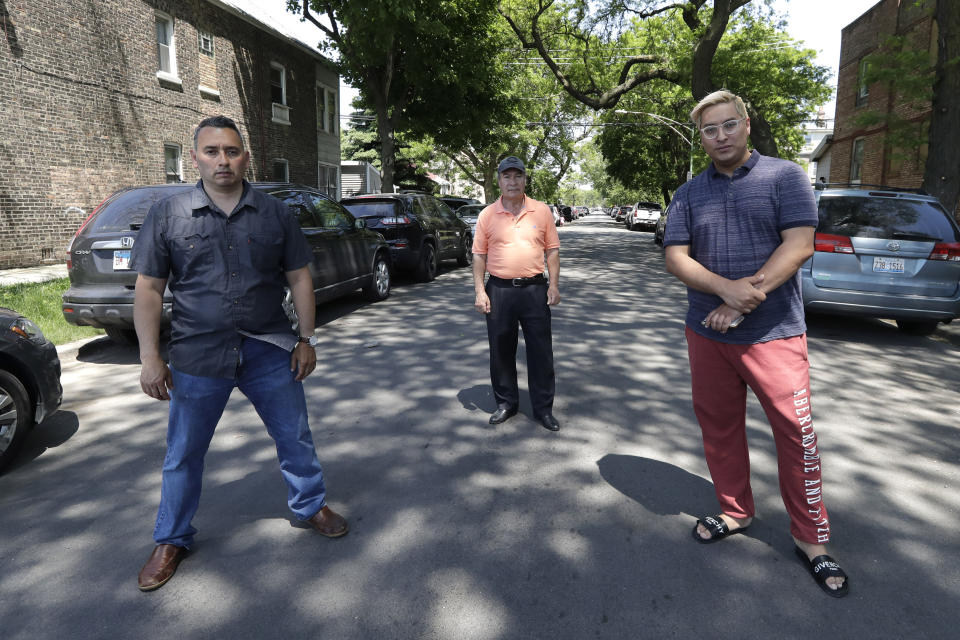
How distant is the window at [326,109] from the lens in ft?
86.2

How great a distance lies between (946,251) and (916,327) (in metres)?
1.23

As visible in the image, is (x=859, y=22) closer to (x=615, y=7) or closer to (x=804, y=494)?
(x=615, y=7)

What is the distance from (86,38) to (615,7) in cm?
1417

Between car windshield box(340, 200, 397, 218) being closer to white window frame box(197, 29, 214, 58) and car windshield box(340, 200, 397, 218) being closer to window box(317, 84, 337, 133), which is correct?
white window frame box(197, 29, 214, 58)

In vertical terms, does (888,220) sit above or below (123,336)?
above

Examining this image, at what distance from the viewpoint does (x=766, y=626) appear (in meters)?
2.44

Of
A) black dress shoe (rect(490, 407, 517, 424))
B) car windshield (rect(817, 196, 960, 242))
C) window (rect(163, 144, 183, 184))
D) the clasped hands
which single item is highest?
window (rect(163, 144, 183, 184))

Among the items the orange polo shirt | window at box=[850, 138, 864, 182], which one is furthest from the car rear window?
window at box=[850, 138, 864, 182]

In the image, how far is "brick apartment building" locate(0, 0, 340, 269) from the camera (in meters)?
13.1

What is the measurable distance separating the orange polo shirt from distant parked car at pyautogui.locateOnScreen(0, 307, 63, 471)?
2.95m

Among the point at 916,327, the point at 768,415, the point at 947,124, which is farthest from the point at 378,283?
the point at 947,124

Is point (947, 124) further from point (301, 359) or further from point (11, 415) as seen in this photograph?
point (11, 415)

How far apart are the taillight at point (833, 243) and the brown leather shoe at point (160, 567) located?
7152 millimetres

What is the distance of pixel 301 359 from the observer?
2.92 meters
